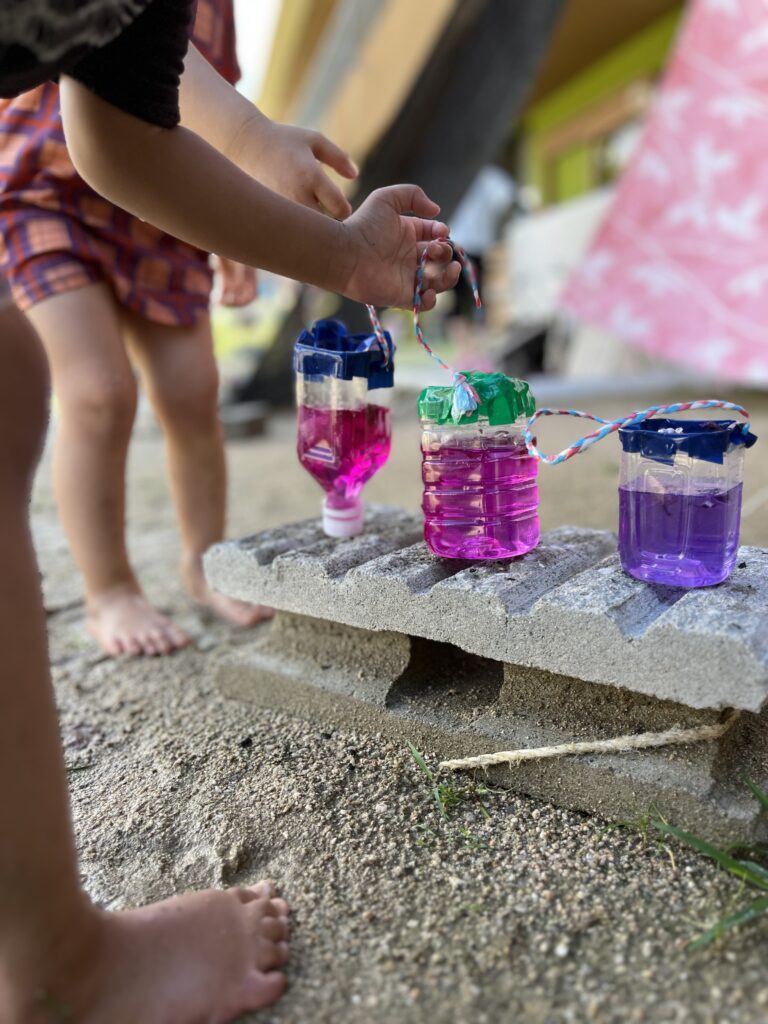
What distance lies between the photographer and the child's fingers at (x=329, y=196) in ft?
3.98

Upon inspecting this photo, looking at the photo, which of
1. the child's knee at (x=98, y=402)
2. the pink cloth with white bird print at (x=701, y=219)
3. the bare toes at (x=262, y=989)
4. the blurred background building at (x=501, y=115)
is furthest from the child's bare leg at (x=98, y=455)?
the pink cloth with white bird print at (x=701, y=219)

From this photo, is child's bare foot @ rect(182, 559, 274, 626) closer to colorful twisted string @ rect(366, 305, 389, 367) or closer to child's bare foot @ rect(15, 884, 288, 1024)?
colorful twisted string @ rect(366, 305, 389, 367)

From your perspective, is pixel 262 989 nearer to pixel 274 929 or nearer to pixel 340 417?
pixel 274 929

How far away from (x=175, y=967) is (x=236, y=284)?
1.44 meters

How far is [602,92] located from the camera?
326 inches

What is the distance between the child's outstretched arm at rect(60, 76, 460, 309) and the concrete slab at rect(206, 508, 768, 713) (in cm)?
39

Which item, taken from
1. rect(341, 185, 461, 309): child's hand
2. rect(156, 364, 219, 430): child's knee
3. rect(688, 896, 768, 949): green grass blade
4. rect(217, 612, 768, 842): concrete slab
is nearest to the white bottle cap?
rect(217, 612, 768, 842): concrete slab

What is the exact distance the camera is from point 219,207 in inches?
35.4

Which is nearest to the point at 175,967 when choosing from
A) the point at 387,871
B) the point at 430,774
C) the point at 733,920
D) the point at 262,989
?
the point at 262,989

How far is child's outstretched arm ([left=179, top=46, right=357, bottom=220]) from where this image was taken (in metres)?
1.22

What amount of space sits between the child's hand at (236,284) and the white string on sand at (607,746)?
1176 mm

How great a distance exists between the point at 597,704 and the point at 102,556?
1085mm

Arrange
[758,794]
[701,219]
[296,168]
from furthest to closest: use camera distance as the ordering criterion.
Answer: [701,219], [296,168], [758,794]

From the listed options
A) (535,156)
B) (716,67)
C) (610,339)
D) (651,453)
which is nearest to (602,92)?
(535,156)
